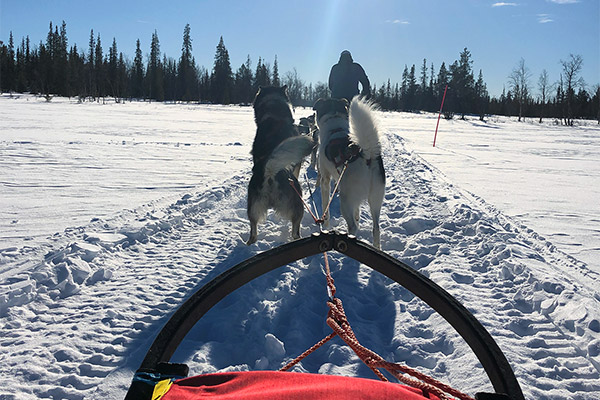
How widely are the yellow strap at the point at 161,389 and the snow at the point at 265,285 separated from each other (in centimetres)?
123

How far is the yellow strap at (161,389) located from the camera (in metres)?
0.84

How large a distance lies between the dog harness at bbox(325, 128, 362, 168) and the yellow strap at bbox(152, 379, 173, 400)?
114 inches

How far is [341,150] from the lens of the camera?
3914 millimetres

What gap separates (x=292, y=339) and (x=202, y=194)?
4042 millimetres

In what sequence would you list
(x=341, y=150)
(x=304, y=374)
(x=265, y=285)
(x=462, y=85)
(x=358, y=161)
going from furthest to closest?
(x=462, y=85) → (x=341, y=150) → (x=358, y=161) → (x=265, y=285) → (x=304, y=374)

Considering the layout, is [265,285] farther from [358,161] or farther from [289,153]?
[358,161]

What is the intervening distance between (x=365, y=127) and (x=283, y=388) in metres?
2.84

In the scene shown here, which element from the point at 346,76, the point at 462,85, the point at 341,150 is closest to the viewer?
the point at 341,150

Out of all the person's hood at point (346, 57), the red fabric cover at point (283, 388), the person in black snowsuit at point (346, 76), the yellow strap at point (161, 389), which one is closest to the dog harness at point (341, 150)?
the red fabric cover at point (283, 388)

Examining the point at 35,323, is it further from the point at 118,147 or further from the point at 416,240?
the point at 118,147

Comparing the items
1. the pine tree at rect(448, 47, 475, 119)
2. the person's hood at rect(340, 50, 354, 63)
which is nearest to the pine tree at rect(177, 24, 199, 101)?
the pine tree at rect(448, 47, 475, 119)

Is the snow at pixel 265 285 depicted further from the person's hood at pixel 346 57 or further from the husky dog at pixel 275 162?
the person's hood at pixel 346 57

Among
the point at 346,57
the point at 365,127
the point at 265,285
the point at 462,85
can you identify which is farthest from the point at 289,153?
the point at 462,85

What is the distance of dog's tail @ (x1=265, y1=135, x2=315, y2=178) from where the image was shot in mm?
3267
